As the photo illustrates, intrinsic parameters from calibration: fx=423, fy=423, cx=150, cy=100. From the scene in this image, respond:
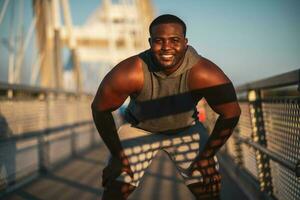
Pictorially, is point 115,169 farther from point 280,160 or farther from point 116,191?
point 280,160

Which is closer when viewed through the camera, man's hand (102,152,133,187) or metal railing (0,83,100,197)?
man's hand (102,152,133,187)

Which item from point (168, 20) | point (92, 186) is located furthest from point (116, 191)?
point (92, 186)

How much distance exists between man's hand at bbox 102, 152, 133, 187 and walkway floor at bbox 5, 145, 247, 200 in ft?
7.61

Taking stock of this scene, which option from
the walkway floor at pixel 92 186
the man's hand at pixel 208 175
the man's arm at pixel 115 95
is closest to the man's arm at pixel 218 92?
the man's hand at pixel 208 175

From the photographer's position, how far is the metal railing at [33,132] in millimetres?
5094

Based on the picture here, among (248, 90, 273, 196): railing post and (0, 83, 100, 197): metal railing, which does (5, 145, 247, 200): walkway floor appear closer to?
(0, 83, 100, 197): metal railing

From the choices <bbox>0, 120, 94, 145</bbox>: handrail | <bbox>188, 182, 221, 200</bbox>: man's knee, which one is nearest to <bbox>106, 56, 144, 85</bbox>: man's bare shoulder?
<bbox>188, 182, 221, 200</bbox>: man's knee

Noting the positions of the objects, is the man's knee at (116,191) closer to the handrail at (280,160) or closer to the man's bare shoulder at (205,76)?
the man's bare shoulder at (205,76)

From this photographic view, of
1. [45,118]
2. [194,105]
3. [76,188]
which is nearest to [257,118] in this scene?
[194,105]

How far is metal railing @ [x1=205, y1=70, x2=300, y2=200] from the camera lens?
3025 millimetres

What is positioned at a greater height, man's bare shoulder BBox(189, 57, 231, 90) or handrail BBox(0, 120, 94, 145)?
man's bare shoulder BBox(189, 57, 231, 90)

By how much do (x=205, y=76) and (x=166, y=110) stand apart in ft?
1.23

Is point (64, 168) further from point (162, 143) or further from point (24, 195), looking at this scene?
point (162, 143)

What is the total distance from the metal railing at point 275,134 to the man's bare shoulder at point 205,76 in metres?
0.46
